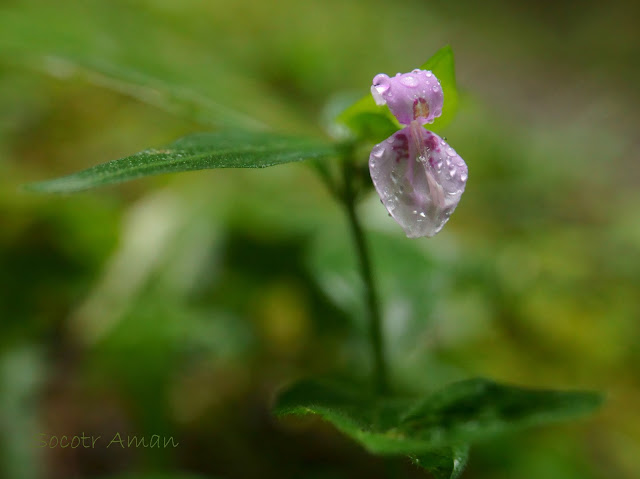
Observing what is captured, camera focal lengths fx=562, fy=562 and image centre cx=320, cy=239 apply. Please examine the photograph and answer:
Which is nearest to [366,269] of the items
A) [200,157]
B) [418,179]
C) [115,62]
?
[418,179]

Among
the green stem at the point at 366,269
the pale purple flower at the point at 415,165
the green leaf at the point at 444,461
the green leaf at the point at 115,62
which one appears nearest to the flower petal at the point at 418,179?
the pale purple flower at the point at 415,165

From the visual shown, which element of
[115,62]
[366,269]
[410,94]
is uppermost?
[115,62]

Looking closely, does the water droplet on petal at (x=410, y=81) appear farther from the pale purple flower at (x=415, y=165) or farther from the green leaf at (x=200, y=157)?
the green leaf at (x=200, y=157)

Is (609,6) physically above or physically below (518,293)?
above

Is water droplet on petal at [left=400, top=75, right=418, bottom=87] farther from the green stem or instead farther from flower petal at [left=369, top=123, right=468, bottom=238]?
the green stem

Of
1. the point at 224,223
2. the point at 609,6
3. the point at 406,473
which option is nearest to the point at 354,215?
the point at 406,473

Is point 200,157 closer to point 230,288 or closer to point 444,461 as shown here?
point 444,461

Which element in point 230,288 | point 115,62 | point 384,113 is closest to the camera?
point 384,113

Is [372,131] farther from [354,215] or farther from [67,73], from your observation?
[67,73]
